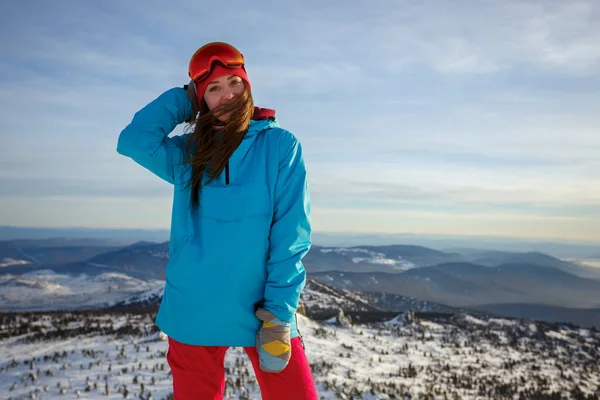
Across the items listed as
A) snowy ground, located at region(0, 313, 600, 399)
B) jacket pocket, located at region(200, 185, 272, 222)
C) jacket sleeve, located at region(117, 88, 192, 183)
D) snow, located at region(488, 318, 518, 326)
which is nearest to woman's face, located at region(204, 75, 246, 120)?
jacket sleeve, located at region(117, 88, 192, 183)

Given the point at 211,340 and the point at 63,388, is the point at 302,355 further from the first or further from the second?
the point at 63,388

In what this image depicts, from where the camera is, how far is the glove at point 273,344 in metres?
2.23

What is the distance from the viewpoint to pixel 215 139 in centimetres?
243

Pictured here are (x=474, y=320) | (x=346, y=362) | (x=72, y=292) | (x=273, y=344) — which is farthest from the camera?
(x=72, y=292)

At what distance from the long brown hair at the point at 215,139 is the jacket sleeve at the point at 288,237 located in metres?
0.28

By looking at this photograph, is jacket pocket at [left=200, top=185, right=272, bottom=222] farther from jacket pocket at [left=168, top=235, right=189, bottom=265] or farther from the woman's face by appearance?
the woman's face

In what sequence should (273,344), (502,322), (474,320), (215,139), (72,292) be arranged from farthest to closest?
(72,292) < (474,320) < (502,322) < (215,139) < (273,344)

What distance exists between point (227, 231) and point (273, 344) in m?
0.65

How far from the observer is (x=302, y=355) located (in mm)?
2451

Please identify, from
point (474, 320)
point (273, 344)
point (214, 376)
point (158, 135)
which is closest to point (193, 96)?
point (158, 135)

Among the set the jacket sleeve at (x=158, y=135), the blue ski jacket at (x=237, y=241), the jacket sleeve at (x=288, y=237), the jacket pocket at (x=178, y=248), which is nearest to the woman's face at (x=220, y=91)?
the jacket sleeve at (x=158, y=135)

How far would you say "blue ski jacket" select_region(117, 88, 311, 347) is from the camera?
231 centimetres

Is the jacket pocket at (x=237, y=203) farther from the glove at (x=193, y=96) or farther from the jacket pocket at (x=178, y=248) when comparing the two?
the glove at (x=193, y=96)

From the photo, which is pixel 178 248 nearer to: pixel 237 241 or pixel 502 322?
pixel 237 241
